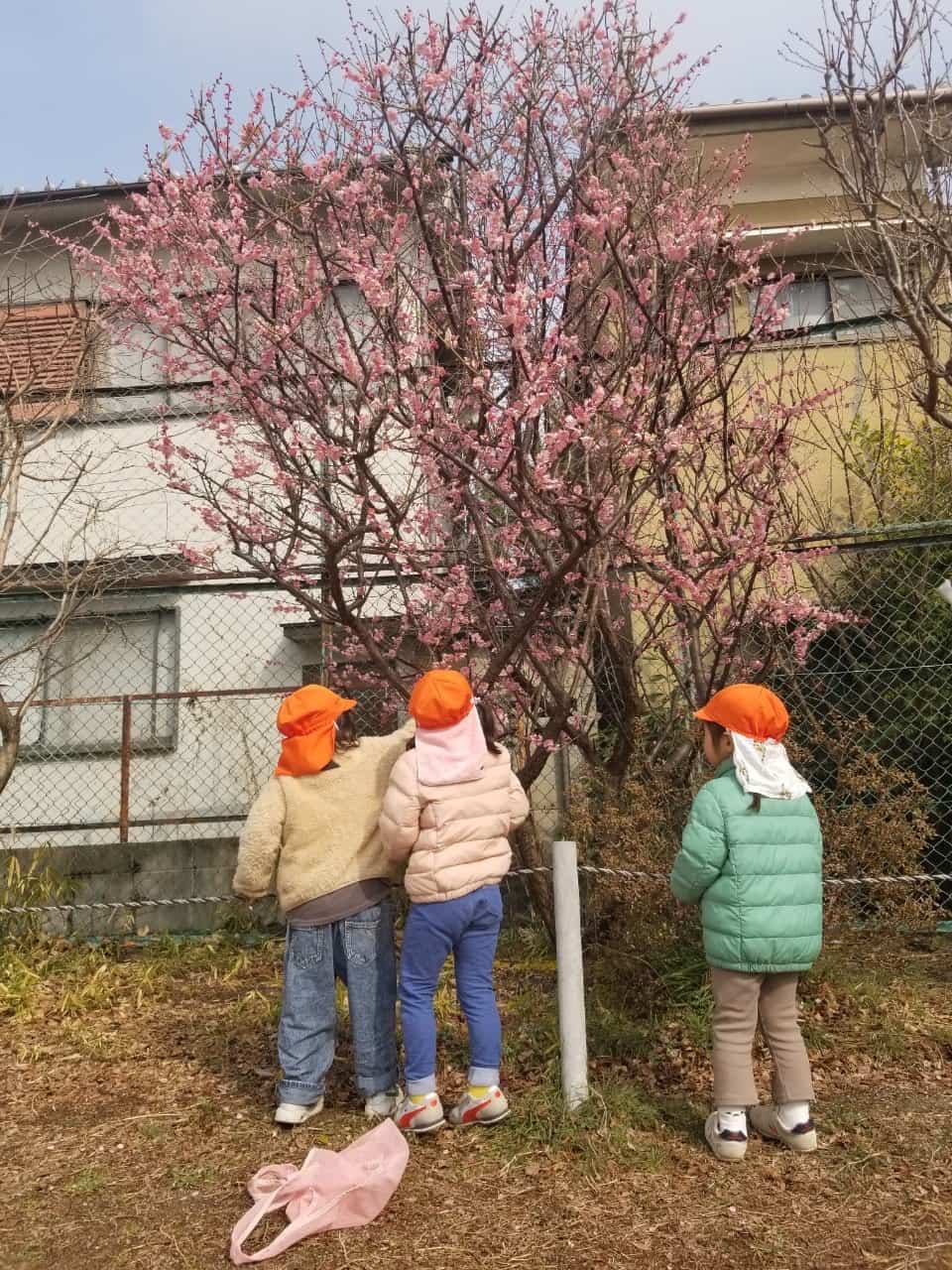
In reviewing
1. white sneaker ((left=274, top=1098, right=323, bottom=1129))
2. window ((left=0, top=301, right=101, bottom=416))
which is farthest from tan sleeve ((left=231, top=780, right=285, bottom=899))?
window ((left=0, top=301, right=101, bottom=416))

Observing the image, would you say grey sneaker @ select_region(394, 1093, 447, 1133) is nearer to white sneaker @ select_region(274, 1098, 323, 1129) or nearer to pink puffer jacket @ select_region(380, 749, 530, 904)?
white sneaker @ select_region(274, 1098, 323, 1129)

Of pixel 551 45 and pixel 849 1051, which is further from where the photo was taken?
pixel 551 45

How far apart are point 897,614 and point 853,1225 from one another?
3.85 metres

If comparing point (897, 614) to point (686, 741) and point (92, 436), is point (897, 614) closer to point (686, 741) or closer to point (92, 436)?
point (686, 741)

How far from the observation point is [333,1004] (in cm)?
354

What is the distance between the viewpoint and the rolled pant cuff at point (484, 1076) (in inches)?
128

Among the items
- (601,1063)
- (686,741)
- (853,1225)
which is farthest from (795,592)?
(853,1225)

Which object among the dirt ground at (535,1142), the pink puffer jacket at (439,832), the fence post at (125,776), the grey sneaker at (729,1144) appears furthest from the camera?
the fence post at (125,776)

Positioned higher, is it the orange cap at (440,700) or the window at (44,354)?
the window at (44,354)

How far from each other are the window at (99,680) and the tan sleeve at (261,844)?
175 inches

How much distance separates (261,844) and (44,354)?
458 centimetres

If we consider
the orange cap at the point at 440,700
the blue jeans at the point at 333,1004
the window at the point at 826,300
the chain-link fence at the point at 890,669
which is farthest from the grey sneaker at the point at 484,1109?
the window at the point at 826,300

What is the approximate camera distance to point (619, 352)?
482 centimetres

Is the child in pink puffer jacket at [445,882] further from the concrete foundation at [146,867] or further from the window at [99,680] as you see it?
the window at [99,680]
